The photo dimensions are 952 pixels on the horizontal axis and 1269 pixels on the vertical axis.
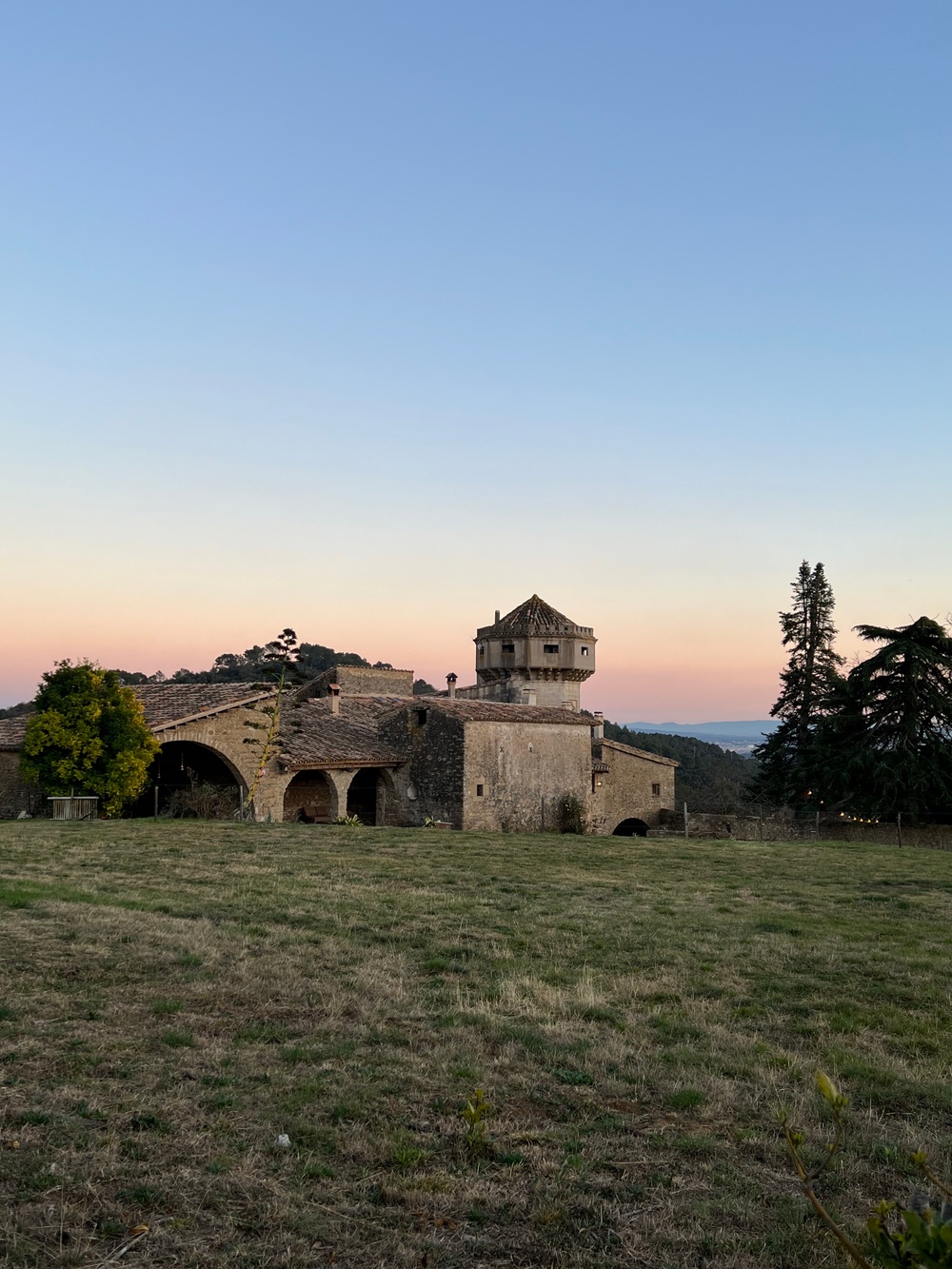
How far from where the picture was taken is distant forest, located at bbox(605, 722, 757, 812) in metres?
59.2

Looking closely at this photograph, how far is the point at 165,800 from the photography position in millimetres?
27141

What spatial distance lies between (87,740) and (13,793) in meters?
2.71

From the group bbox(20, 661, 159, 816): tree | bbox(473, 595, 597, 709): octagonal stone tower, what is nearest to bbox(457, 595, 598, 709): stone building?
bbox(473, 595, 597, 709): octagonal stone tower

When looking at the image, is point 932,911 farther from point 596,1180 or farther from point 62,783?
point 62,783

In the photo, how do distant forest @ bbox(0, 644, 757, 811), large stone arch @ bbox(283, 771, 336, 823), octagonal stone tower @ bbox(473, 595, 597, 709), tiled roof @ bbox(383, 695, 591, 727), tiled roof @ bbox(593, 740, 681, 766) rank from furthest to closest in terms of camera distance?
distant forest @ bbox(0, 644, 757, 811) → octagonal stone tower @ bbox(473, 595, 597, 709) → tiled roof @ bbox(593, 740, 681, 766) → tiled roof @ bbox(383, 695, 591, 727) → large stone arch @ bbox(283, 771, 336, 823)

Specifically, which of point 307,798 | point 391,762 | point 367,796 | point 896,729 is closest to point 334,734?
point 391,762

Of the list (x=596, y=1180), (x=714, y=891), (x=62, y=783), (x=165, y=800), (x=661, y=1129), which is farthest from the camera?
(x=165, y=800)

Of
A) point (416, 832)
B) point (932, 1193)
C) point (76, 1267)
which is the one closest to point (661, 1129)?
point (932, 1193)

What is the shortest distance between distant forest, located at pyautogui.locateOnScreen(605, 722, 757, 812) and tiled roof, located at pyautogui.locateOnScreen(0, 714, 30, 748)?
37489 mm

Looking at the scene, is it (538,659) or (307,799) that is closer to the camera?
(307,799)

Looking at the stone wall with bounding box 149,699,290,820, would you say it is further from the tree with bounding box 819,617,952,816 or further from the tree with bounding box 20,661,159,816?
the tree with bounding box 819,617,952,816

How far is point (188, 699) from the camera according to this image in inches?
1091

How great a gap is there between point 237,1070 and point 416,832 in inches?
724

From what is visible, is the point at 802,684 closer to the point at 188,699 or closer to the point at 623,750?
the point at 623,750
